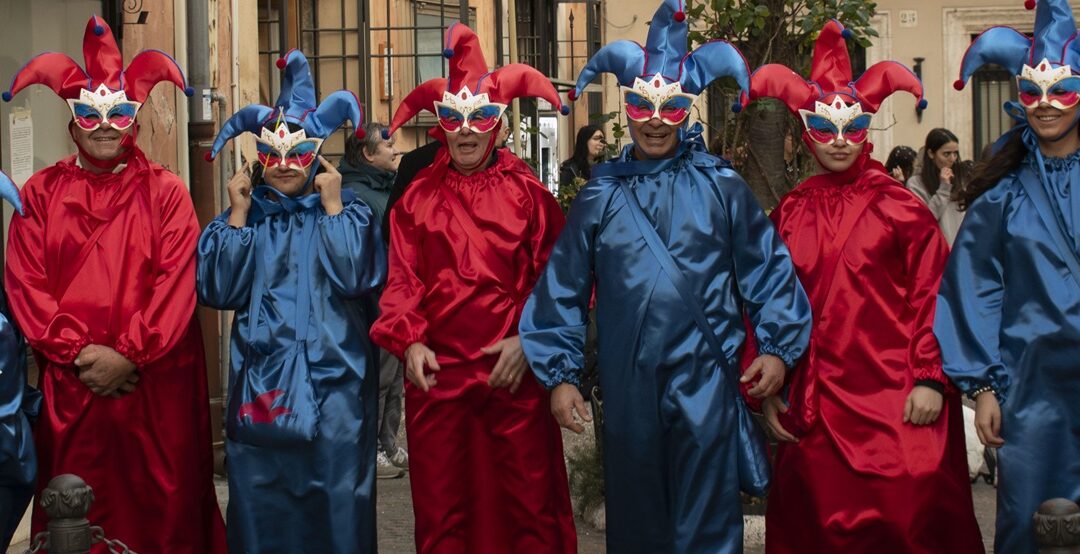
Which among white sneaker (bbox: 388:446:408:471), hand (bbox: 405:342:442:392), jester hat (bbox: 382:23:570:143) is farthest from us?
white sneaker (bbox: 388:446:408:471)

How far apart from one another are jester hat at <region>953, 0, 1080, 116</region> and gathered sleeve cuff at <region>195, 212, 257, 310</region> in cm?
276

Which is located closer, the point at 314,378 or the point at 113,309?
the point at 314,378

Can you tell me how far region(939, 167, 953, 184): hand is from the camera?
41.9 ft

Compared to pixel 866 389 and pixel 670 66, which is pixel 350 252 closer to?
pixel 670 66

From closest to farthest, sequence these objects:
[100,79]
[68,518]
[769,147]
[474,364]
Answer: [68,518] < [474,364] < [100,79] < [769,147]

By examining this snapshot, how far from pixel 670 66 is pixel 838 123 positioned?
65 centimetres

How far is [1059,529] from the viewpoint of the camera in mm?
5070

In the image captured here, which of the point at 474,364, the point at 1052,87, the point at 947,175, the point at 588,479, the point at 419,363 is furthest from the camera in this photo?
the point at 947,175

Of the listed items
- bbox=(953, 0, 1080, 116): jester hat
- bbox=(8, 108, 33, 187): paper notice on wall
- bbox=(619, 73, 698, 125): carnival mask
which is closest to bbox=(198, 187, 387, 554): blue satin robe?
bbox=(619, 73, 698, 125): carnival mask

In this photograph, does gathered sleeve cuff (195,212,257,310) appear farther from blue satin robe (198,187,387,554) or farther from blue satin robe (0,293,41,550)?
blue satin robe (0,293,41,550)

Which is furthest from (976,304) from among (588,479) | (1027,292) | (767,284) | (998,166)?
(588,479)

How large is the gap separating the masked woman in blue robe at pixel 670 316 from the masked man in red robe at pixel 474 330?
1.04 feet

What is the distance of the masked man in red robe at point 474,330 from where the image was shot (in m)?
7.14

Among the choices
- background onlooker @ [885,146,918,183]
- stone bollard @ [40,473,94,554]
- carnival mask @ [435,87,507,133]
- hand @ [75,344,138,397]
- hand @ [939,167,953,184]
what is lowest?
stone bollard @ [40,473,94,554]
